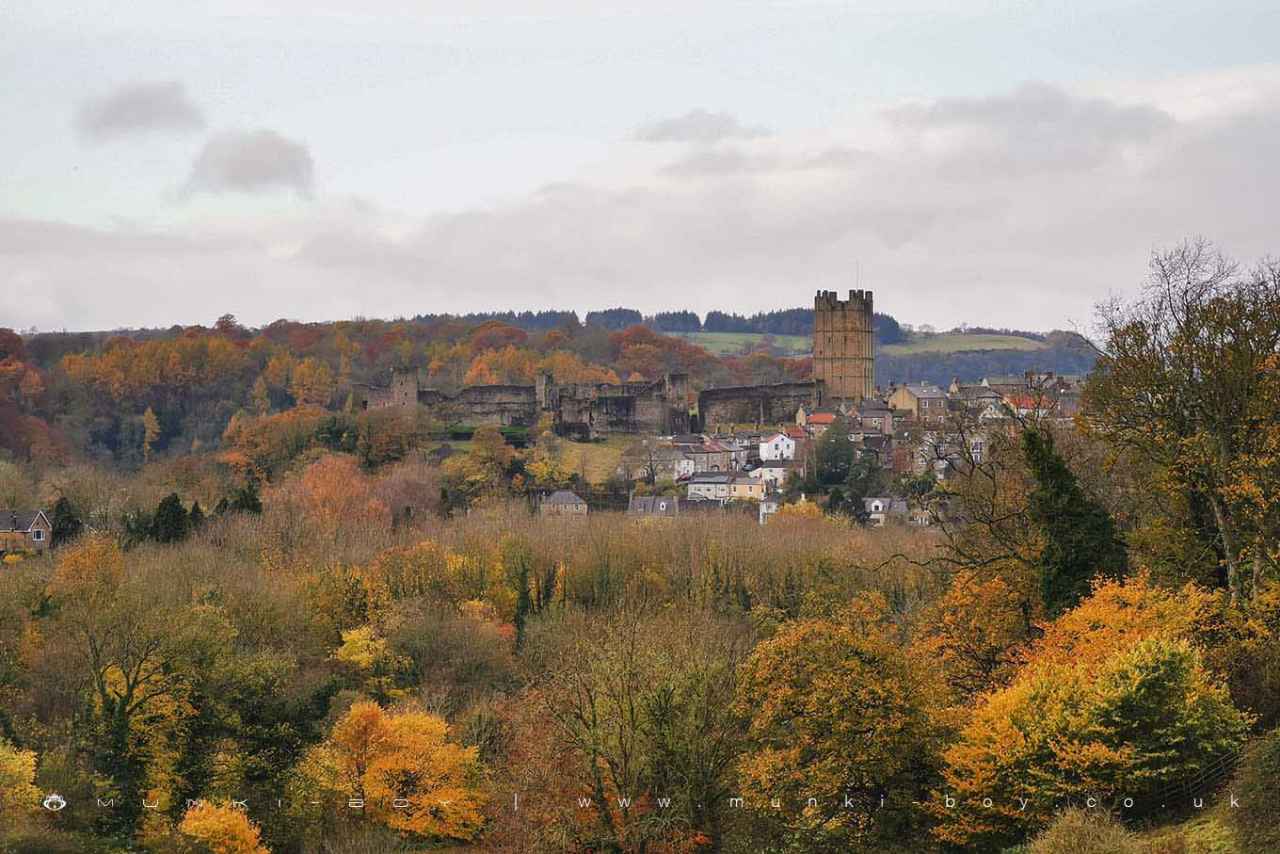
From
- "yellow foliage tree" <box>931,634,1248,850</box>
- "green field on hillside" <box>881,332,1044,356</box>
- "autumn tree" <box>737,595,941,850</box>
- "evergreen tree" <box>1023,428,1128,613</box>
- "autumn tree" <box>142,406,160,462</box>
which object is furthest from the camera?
"green field on hillside" <box>881,332,1044,356</box>

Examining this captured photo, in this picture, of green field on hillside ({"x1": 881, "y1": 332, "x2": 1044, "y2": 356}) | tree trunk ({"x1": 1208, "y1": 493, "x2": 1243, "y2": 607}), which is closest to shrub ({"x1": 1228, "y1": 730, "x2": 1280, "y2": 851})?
tree trunk ({"x1": 1208, "y1": 493, "x2": 1243, "y2": 607})

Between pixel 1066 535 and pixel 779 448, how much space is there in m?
59.9

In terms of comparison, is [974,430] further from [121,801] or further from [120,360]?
[120,360]

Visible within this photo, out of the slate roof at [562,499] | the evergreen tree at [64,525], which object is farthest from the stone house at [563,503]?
the evergreen tree at [64,525]

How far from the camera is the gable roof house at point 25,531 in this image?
53281 millimetres

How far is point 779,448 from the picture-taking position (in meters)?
85.0

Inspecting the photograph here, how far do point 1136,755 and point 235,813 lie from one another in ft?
47.8

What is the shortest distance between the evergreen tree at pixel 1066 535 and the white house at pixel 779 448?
58.7 meters

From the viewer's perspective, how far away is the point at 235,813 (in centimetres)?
2680

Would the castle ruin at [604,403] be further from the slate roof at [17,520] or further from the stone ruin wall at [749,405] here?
the slate roof at [17,520]

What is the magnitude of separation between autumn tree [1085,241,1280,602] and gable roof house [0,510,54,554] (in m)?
38.4

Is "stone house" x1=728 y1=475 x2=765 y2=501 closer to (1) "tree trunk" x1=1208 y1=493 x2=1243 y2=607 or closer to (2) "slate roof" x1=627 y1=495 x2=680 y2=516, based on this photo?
(2) "slate roof" x1=627 y1=495 x2=680 y2=516

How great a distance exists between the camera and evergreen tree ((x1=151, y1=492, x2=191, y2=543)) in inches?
1935

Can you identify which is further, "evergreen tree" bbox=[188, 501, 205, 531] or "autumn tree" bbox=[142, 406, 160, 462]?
"autumn tree" bbox=[142, 406, 160, 462]
